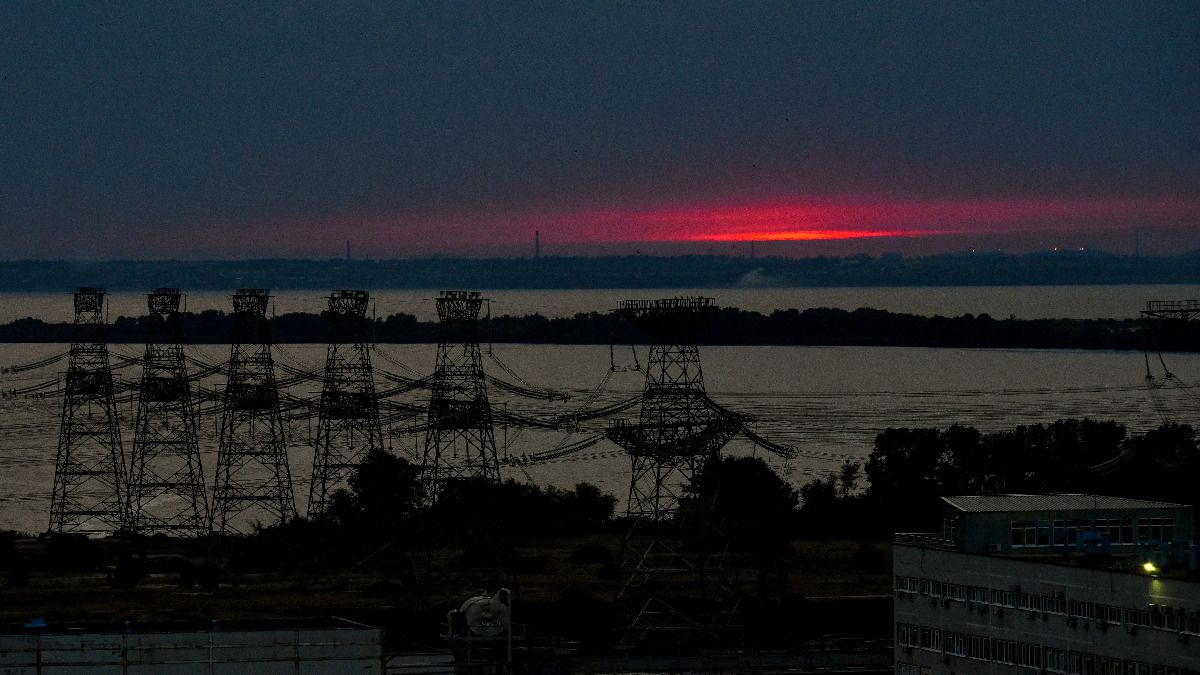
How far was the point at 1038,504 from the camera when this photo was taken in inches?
1385

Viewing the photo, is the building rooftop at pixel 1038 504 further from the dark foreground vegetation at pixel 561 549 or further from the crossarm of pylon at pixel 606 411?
the crossarm of pylon at pixel 606 411

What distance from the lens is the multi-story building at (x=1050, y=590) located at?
29.9 metres

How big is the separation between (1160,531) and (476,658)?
1484 centimetres

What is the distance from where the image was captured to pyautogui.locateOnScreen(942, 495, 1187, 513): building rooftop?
34.6 m

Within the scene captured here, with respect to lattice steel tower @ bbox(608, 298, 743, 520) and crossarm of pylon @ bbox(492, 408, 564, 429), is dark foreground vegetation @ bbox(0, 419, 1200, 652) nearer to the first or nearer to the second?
lattice steel tower @ bbox(608, 298, 743, 520)

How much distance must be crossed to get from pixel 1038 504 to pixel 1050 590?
3427 mm

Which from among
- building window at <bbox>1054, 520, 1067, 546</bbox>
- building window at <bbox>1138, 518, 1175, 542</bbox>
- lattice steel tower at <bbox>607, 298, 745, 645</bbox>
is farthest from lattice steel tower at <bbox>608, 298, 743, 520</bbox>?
building window at <bbox>1138, 518, 1175, 542</bbox>

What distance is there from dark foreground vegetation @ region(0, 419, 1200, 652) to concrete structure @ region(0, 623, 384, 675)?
1772cm

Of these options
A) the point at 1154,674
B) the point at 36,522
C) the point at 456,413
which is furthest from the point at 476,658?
the point at 36,522

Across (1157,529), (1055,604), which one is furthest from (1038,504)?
(1055,604)

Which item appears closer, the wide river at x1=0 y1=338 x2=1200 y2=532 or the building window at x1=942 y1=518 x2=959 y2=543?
the building window at x1=942 y1=518 x2=959 y2=543

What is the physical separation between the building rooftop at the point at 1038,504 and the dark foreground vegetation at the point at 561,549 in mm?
10899

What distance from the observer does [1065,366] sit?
196125mm

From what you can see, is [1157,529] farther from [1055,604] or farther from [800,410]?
[800,410]
